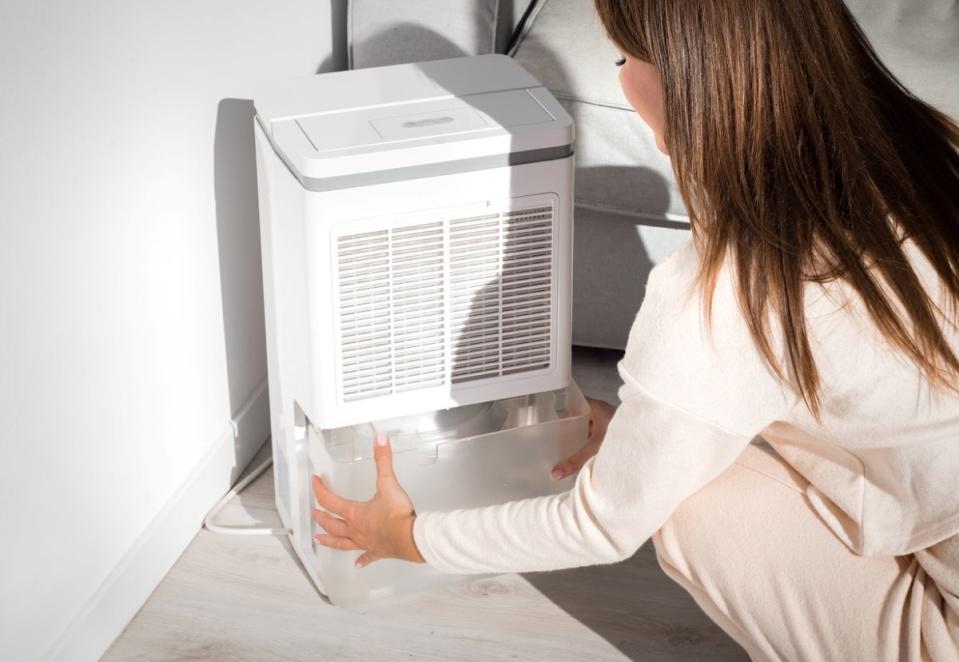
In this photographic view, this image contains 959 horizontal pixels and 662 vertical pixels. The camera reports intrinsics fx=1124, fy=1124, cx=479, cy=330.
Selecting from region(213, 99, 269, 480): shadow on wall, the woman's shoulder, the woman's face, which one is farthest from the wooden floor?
the woman's face

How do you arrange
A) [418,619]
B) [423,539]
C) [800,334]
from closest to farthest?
1. [800,334]
2. [423,539]
3. [418,619]

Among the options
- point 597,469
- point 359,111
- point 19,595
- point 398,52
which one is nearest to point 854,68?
point 597,469

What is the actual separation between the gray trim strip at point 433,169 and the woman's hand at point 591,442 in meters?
0.35

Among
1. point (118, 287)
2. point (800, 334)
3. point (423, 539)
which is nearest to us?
point (800, 334)

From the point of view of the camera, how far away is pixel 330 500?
1.25 m

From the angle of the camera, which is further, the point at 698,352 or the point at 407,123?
the point at 407,123

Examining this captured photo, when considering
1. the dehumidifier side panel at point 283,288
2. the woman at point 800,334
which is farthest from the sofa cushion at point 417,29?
the woman at point 800,334

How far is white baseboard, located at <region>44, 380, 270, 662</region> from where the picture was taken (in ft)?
4.14

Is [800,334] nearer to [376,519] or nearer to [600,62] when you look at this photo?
[376,519]

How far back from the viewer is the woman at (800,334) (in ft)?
2.99

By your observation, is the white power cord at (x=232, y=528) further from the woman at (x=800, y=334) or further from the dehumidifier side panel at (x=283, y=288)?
the woman at (x=800, y=334)

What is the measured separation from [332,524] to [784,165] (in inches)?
25.0

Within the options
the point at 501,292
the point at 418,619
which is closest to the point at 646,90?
the point at 501,292

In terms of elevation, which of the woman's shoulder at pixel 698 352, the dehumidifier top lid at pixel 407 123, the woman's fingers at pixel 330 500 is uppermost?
the dehumidifier top lid at pixel 407 123
